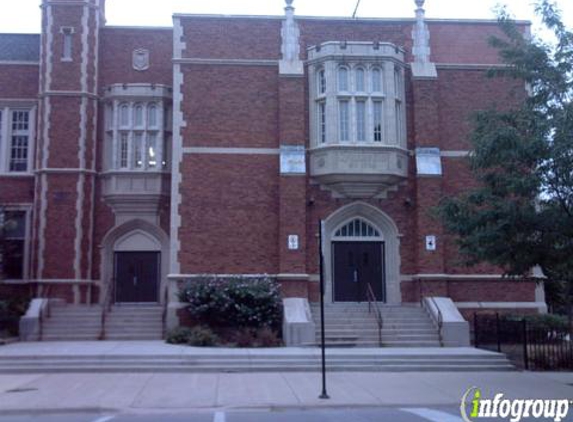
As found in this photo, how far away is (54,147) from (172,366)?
1200 centimetres

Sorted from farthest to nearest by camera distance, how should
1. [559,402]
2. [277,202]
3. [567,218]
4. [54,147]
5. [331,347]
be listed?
[54,147] → [277,202] → [331,347] → [567,218] → [559,402]

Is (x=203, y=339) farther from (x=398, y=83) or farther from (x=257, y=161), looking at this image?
(x=398, y=83)

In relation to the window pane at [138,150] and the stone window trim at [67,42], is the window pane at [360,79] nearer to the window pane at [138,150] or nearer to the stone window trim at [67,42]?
the window pane at [138,150]

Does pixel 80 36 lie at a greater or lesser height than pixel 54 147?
greater

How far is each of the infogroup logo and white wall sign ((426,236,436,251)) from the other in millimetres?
10901

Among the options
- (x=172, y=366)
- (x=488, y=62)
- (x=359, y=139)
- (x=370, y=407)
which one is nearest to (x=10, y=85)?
(x=359, y=139)

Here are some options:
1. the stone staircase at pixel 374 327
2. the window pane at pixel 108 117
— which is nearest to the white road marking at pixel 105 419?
the stone staircase at pixel 374 327

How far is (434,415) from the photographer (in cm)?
1095

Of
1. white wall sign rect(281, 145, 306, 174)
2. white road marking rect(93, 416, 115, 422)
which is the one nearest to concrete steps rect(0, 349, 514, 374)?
white road marking rect(93, 416, 115, 422)

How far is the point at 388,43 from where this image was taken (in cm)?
2433

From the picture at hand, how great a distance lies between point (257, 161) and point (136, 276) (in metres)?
6.46

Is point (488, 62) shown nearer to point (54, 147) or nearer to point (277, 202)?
point (277, 202)

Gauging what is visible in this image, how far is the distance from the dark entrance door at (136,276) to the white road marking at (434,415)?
15.9 meters

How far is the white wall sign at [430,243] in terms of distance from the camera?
925 inches
